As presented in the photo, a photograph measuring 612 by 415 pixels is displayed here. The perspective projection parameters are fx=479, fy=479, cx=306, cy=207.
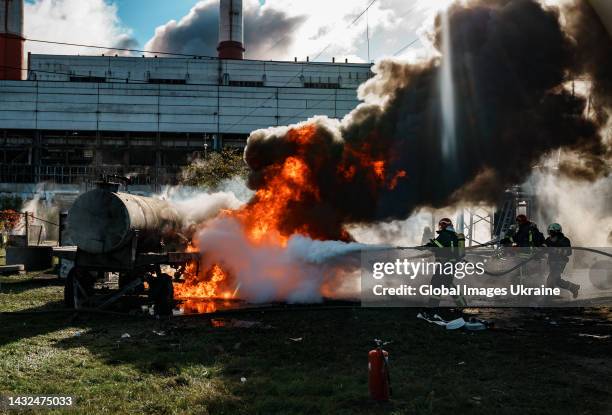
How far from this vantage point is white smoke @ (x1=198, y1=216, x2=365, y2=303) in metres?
13.6

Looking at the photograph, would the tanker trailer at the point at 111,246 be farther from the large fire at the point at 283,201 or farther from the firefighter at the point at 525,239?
the firefighter at the point at 525,239

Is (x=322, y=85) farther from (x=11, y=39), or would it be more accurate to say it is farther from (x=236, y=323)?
(x=236, y=323)

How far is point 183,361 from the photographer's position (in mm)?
7527

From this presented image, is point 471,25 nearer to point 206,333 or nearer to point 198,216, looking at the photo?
point 198,216

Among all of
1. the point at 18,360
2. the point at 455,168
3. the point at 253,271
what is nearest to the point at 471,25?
the point at 455,168

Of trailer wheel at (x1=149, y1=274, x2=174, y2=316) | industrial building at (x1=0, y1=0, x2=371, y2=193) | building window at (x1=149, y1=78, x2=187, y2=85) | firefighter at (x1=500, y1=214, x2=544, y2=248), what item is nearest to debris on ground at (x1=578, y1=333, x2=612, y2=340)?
firefighter at (x1=500, y1=214, x2=544, y2=248)

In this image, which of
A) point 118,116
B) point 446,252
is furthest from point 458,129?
point 118,116

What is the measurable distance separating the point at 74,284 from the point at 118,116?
158 ft

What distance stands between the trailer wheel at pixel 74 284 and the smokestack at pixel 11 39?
2138 inches

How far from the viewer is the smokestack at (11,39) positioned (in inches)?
2122

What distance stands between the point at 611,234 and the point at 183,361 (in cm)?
2453

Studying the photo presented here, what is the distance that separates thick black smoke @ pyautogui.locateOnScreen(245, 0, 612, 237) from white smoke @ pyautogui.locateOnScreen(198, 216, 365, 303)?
1016mm

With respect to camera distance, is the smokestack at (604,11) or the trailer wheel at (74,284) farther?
the smokestack at (604,11)

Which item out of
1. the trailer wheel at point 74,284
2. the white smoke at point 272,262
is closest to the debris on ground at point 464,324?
the white smoke at point 272,262
